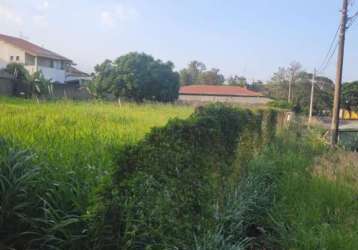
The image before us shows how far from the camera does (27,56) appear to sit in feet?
149

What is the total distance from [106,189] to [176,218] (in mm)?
692

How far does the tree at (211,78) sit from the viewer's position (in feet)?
294

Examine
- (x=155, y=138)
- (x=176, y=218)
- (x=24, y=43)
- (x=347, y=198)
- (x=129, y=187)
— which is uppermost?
(x=24, y=43)

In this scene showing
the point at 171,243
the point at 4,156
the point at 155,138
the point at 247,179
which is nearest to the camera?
the point at 171,243

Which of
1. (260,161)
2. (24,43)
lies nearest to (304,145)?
(260,161)

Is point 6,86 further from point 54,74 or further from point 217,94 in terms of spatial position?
point 217,94

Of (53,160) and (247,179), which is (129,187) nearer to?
(53,160)

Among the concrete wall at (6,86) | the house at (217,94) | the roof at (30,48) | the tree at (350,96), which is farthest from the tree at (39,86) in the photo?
the tree at (350,96)

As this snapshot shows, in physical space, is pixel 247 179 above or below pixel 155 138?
below

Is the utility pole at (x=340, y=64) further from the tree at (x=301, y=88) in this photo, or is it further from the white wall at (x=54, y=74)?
the tree at (x=301, y=88)

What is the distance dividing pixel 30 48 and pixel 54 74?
160 inches

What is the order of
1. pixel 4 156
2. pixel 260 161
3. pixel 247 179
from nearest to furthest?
pixel 4 156
pixel 247 179
pixel 260 161

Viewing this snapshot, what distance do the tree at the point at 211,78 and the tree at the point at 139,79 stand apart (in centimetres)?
4890

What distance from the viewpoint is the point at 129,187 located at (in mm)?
2939
